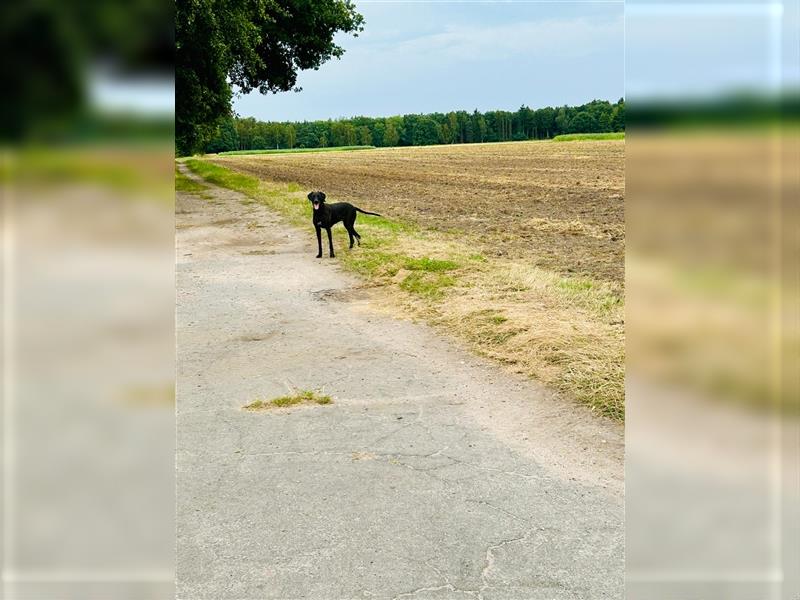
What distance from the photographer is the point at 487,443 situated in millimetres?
4031

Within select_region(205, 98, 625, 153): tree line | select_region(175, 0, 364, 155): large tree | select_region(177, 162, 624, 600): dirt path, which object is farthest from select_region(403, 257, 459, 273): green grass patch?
select_region(205, 98, 625, 153): tree line

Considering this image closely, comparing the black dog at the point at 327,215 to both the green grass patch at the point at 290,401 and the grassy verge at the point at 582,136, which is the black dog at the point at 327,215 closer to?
the green grass patch at the point at 290,401

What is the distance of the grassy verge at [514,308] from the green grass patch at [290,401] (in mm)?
1503

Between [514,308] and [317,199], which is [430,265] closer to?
[514,308]

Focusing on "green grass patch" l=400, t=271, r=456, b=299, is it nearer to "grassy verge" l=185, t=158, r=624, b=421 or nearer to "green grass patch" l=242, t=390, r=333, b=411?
"grassy verge" l=185, t=158, r=624, b=421

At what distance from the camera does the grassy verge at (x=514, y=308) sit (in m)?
5.04

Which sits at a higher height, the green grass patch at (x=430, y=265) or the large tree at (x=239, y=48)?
the large tree at (x=239, y=48)

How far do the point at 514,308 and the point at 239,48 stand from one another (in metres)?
13.8

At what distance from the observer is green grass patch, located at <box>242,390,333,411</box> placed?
4.66 metres

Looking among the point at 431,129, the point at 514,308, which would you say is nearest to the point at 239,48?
the point at 514,308

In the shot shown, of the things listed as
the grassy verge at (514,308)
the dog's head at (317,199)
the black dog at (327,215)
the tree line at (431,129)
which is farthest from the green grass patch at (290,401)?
the tree line at (431,129)

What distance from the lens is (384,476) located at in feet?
11.7
